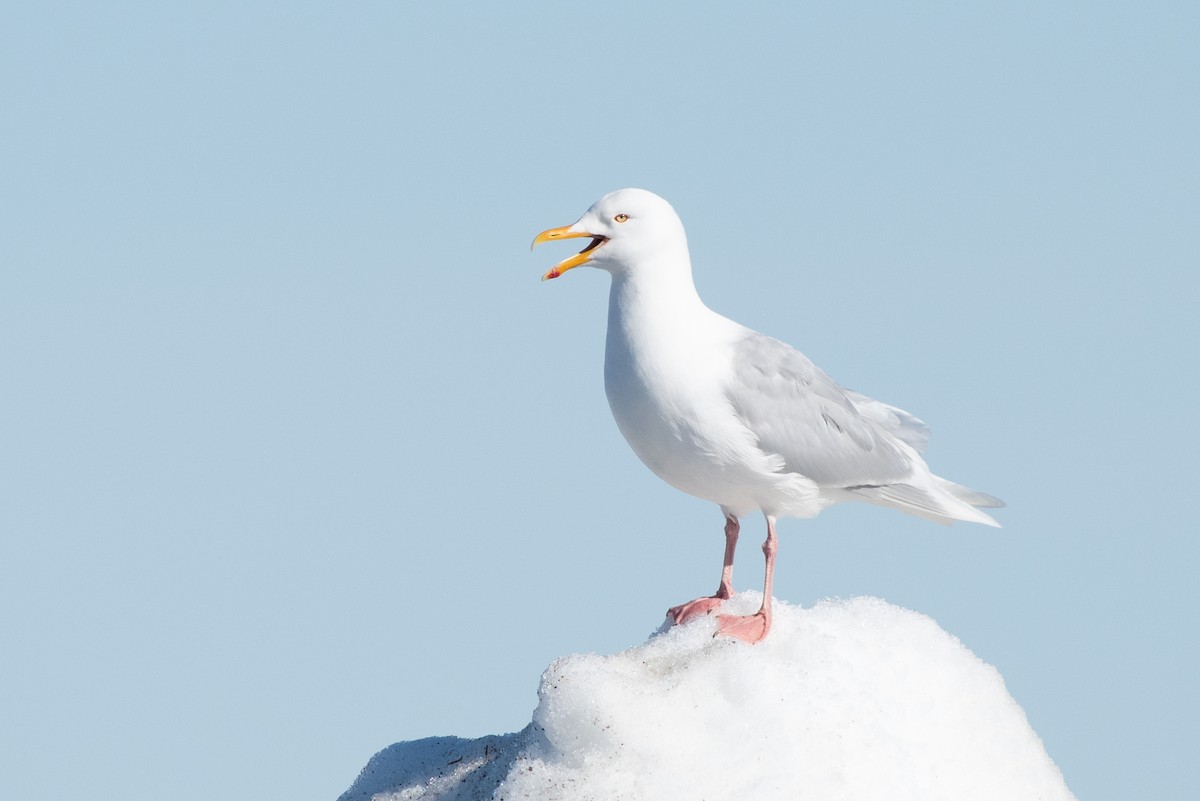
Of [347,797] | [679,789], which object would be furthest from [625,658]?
[347,797]

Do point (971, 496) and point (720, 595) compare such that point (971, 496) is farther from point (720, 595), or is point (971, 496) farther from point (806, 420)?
point (720, 595)

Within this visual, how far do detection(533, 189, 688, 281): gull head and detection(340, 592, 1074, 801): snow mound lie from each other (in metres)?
2.21

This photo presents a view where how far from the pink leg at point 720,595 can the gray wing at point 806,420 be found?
76 centimetres

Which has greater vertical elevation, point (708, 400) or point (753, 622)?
point (708, 400)

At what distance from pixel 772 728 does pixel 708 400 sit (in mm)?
2121

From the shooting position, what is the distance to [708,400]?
27.7 feet

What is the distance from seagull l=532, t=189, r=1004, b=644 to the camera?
843 centimetres

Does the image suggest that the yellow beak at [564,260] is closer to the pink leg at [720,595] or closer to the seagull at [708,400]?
the seagull at [708,400]

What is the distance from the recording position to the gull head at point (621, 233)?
8.75 metres

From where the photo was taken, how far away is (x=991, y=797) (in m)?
7.65

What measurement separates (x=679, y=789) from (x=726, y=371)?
8.97 feet

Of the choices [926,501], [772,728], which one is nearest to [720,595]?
[926,501]

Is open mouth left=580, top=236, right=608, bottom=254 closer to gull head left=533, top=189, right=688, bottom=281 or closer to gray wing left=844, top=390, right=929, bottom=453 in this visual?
gull head left=533, top=189, right=688, bottom=281

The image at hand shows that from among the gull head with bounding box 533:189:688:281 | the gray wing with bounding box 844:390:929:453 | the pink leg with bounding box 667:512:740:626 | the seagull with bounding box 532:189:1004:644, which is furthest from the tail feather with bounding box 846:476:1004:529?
the gull head with bounding box 533:189:688:281
